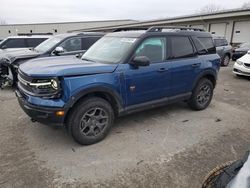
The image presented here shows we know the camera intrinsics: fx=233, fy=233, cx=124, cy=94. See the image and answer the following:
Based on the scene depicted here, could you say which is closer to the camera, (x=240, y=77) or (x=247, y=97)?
(x=247, y=97)

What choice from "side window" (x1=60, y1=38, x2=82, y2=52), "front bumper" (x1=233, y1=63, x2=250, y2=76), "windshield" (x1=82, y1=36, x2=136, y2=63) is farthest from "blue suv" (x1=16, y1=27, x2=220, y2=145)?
"front bumper" (x1=233, y1=63, x2=250, y2=76)

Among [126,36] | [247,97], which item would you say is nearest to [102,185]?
[126,36]

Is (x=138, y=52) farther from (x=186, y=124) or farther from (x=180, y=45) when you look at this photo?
(x=186, y=124)

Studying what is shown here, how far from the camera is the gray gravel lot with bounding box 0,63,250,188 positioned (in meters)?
2.99

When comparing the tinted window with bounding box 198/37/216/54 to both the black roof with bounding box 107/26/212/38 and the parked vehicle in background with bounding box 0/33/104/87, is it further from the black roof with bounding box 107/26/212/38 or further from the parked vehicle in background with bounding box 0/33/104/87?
the parked vehicle in background with bounding box 0/33/104/87

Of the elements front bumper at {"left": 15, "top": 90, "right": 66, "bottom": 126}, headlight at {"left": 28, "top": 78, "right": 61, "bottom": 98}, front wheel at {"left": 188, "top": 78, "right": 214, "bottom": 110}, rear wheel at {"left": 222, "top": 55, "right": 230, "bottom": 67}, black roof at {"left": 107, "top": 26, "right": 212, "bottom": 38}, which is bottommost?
rear wheel at {"left": 222, "top": 55, "right": 230, "bottom": 67}

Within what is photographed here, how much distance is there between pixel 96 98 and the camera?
3.77m

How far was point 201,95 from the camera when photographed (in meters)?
5.52

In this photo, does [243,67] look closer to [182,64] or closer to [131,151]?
[182,64]

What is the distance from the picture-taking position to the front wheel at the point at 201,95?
5.35 metres

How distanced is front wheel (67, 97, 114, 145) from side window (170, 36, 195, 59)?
187cm

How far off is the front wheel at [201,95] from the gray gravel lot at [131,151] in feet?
Answer: 0.73

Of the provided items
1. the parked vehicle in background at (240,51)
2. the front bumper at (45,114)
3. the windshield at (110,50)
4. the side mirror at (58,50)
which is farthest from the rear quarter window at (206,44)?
the parked vehicle in background at (240,51)

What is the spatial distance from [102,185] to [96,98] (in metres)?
1.40
